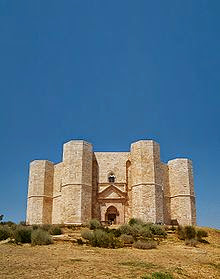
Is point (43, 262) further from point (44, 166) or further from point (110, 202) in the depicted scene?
point (44, 166)

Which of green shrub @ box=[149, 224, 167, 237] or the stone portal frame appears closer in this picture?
green shrub @ box=[149, 224, 167, 237]

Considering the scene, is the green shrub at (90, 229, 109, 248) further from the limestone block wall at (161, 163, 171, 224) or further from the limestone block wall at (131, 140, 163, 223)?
the limestone block wall at (161, 163, 171, 224)

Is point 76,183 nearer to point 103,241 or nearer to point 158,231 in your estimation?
point 158,231

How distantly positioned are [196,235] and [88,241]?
7.68 m

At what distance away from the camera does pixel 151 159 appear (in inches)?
1104

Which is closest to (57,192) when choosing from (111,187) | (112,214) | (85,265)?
(111,187)

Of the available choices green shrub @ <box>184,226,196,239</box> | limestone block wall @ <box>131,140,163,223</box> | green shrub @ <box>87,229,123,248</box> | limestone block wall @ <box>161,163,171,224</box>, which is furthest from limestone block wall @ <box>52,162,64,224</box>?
green shrub @ <box>87,229,123,248</box>

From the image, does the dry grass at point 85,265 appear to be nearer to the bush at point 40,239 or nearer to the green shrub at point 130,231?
the bush at point 40,239

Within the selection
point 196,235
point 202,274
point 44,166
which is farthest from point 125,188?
point 202,274

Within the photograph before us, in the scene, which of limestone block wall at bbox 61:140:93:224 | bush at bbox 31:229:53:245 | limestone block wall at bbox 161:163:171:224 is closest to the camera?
bush at bbox 31:229:53:245

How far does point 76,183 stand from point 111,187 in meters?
3.38

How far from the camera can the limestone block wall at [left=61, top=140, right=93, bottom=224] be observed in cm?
2658

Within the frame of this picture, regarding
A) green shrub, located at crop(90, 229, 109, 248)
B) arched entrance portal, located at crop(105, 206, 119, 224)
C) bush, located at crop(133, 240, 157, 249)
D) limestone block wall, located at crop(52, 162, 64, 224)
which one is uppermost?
limestone block wall, located at crop(52, 162, 64, 224)

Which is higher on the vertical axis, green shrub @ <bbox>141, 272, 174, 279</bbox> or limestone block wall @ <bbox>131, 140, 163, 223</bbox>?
limestone block wall @ <bbox>131, 140, 163, 223</bbox>
